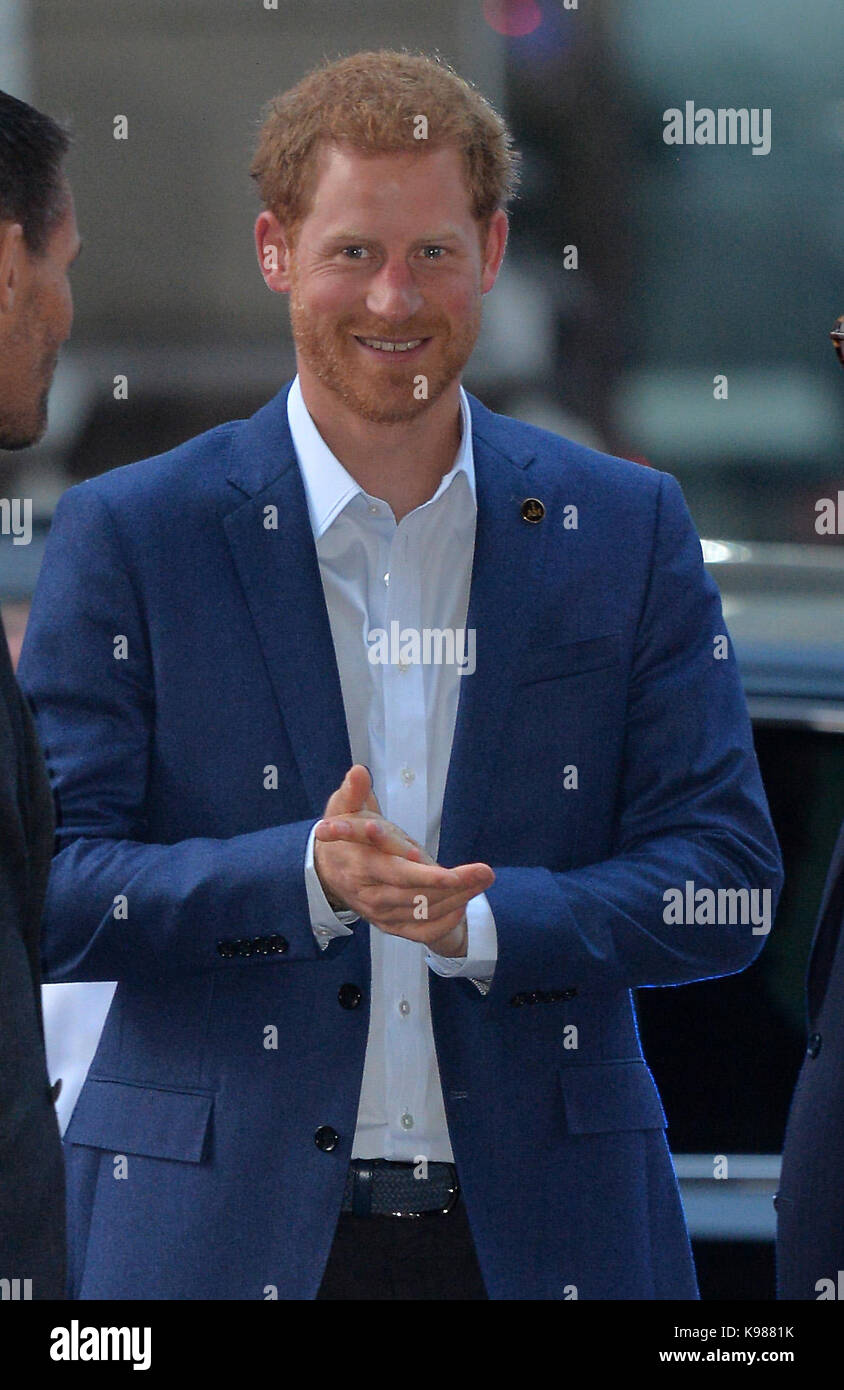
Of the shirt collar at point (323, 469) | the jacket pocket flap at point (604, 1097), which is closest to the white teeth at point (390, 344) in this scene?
the shirt collar at point (323, 469)

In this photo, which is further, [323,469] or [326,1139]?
[323,469]

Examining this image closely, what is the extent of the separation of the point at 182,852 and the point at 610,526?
699 millimetres

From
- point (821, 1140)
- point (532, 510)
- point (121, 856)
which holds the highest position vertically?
point (532, 510)

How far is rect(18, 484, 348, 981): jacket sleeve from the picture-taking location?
213 cm

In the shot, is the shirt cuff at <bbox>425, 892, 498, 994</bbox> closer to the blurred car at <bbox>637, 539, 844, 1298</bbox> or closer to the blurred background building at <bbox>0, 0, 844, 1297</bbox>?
the blurred car at <bbox>637, 539, 844, 1298</bbox>

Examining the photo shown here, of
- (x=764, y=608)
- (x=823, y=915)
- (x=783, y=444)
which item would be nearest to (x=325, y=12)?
(x=783, y=444)

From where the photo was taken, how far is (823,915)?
2.26m

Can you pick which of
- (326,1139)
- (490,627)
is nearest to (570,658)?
(490,627)

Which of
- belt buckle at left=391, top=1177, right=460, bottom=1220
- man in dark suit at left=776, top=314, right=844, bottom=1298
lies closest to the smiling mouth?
man in dark suit at left=776, top=314, right=844, bottom=1298

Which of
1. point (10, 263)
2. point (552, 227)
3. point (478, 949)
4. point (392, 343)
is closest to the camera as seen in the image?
point (10, 263)

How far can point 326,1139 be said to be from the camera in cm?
215

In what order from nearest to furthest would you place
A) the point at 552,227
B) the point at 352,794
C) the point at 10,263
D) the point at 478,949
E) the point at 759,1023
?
the point at 10,263 → the point at 352,794 → the point at 478,949 → the point at 759,1023 → the point at 552,227

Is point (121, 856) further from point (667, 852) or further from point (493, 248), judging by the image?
point (493, 248)

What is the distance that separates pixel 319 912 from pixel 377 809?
14 centimetres
